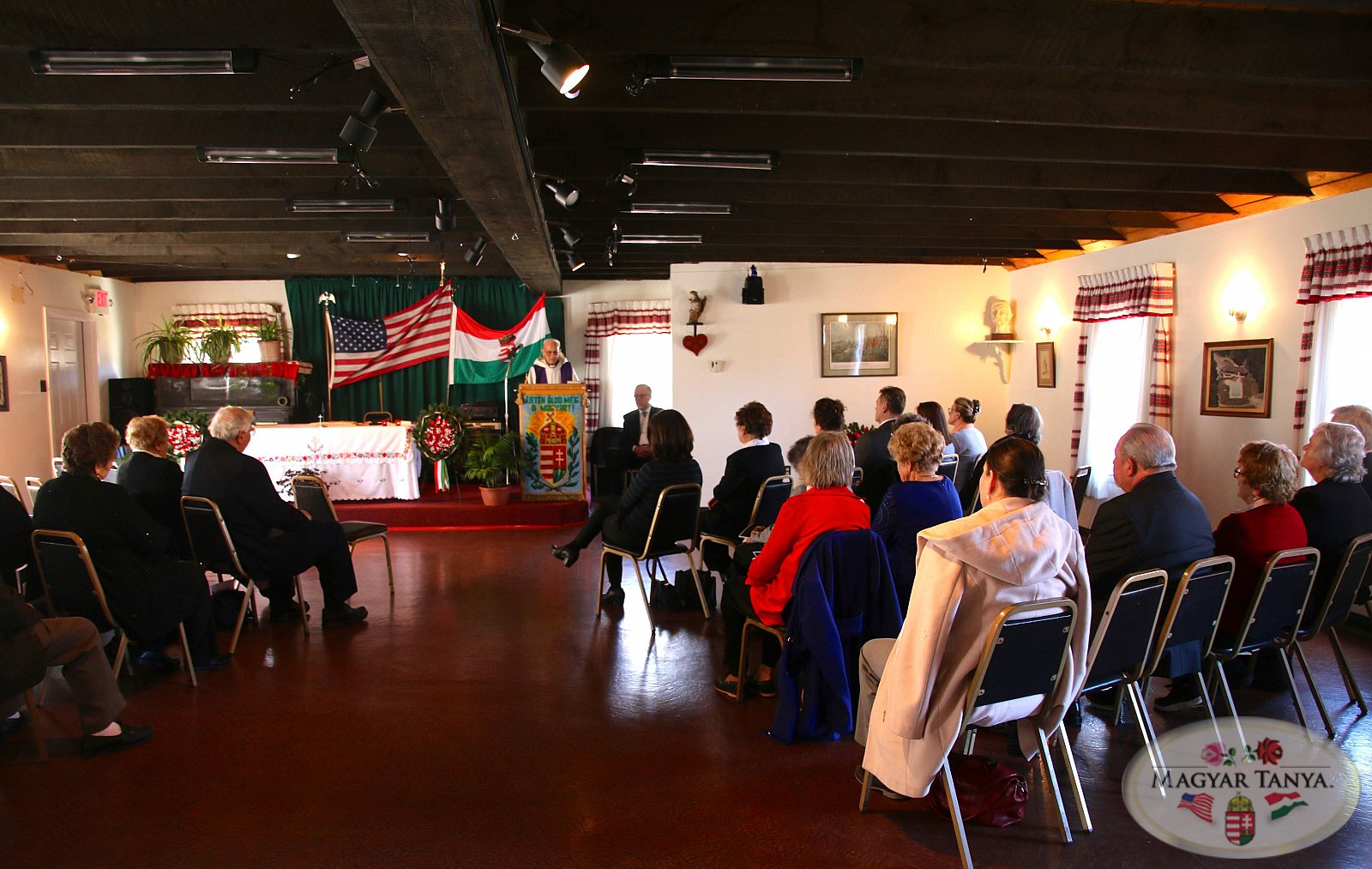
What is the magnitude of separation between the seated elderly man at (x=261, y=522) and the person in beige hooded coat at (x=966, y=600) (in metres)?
3.35

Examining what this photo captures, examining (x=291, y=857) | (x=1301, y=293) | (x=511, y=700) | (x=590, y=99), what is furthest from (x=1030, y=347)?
(x=291, y=857)

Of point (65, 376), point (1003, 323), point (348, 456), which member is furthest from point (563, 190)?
point (65, 376)

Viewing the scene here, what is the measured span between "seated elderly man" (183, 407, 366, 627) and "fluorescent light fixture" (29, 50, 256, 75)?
1.63 meters

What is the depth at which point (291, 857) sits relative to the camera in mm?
2438

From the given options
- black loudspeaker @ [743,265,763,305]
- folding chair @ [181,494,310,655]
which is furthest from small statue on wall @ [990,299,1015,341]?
folding chair @ [181,494,310,655]

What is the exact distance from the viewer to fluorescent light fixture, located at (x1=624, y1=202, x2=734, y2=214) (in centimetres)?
594

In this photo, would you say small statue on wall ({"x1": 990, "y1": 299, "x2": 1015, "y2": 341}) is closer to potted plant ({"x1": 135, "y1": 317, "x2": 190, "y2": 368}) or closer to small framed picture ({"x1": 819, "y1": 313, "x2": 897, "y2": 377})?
small framed picture ({"x1": 819, "y1": 313, "x2": 897, "y2": 377})

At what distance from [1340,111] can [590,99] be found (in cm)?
372

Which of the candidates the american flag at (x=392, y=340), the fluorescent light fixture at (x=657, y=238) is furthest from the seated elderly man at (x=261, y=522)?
the american flag at (x=392, y=340)

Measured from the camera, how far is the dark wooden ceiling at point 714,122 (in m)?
3.24

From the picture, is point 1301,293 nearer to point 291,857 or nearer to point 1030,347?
point 1030,347

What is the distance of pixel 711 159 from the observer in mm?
4652

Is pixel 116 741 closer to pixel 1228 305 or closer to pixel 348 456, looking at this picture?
pixel 348 456

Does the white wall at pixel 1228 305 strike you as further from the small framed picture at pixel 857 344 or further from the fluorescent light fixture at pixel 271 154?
the fluorescent light fixture at pixel 271 154
